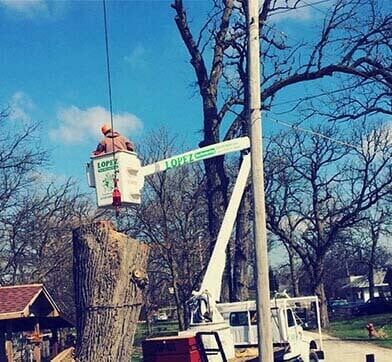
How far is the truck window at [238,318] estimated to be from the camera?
672 inches

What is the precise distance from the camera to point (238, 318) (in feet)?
56.4

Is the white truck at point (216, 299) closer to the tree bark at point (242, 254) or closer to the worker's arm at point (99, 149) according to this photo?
the worker's arm at point (99, 149)

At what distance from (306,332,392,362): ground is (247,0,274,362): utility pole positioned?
1402cm

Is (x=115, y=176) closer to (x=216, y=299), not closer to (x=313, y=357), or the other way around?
(x=216, y=299)

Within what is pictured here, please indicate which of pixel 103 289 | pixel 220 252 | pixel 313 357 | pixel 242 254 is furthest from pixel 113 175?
pixel 242 254

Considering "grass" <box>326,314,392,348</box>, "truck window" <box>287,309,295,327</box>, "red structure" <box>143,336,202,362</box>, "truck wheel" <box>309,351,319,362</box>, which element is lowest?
"grass" <box>326,314,392,348</box>

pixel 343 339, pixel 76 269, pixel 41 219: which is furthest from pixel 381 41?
pixel 41 219

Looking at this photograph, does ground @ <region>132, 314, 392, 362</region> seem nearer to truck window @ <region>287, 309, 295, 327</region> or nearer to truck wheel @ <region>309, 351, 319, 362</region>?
truck wheel @ <region>309, 351, 319, 362</region>

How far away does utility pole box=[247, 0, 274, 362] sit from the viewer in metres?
9.35

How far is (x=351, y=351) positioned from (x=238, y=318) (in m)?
14.2

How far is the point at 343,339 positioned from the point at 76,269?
31.0 m

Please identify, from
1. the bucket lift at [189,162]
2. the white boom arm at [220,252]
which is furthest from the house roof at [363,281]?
the bucket lift at [189,162]

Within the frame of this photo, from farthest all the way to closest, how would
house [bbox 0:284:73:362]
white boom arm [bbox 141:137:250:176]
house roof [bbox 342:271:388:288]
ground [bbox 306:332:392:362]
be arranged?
1. house roof [bbox 342:271:388:288]
2. ground [bbox 306:332:392:362]
3. house [bbox 0:284:73:362]
4. white boom arm [bbox 141:137:250:176]

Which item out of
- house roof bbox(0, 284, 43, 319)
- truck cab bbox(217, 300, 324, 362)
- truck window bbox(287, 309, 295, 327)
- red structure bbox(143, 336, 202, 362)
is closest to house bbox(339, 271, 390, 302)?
house roof bbox(0, 284, 43, 319)
